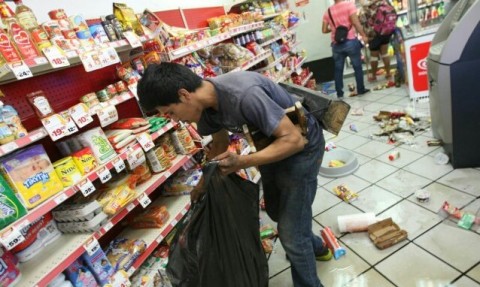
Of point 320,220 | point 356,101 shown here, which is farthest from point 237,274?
point 356,101

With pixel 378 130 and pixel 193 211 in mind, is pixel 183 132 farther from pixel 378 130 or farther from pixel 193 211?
pixel 378 130

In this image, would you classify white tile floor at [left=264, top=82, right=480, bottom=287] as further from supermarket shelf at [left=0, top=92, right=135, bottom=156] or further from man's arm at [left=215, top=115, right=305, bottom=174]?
supermarket shelf at [left=0, top=92, right=135, bottom=156]

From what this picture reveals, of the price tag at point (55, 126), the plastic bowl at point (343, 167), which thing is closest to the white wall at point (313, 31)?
the plastic bowl at point (343, 167)

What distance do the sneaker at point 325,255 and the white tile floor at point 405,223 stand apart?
0.04 metres

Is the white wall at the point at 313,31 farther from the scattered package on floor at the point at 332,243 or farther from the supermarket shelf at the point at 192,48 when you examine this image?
the scattered package on floor at the point at 332,243

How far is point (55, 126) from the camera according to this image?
1.62 meters

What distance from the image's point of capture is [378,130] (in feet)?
13.8

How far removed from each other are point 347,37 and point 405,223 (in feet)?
13.3

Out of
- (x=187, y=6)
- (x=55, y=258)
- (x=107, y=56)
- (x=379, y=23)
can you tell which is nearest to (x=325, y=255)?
(x=55, y=258)

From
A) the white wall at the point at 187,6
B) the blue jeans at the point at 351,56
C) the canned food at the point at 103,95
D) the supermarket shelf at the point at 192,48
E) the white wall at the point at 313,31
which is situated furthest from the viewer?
the white wall at the point at 313,31

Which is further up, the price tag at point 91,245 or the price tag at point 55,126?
the price tag at point 55,126

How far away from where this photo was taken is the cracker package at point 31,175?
4.92ft

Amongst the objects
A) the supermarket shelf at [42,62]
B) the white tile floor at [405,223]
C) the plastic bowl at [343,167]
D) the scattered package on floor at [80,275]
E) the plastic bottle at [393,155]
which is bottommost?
the white tile floor at [405,223]

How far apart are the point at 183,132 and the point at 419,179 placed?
2.27 m
